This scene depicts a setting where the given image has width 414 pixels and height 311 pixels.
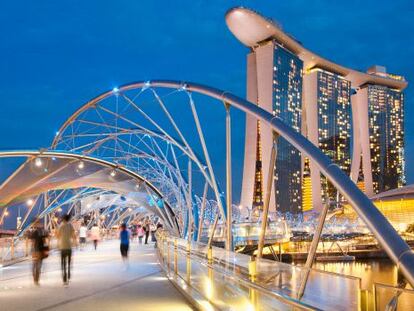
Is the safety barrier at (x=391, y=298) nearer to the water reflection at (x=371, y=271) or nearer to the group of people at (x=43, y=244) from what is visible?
the group of people at (x=43, y=244)

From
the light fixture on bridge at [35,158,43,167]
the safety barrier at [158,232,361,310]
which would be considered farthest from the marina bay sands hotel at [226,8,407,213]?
the safety barrier at [158,232,361,310]

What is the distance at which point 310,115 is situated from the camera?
485 feet

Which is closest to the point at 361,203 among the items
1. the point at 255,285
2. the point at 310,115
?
the point at 255,285

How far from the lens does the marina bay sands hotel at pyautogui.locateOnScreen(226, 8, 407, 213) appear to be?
12506 cm

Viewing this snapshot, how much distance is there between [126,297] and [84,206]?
235ft

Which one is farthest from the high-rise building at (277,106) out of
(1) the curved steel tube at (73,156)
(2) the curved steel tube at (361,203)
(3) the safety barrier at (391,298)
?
(3) the safety barrier at (391,298)

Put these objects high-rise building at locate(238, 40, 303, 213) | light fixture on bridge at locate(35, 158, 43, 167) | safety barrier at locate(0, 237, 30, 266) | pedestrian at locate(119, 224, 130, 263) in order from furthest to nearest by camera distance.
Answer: high-rise building at locate(238, 40, 303, 213) → light fixture on bridge at locate(35, 158, 43, 167) → safety barrier at locate(0, 237, 30, 266) → pedestrian at locate(119, 224, 130, 263)

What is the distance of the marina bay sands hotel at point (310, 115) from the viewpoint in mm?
125062

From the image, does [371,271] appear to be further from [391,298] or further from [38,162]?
[391,298]

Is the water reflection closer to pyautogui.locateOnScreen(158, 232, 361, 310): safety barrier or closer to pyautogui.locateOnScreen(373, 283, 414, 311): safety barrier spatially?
pyautogui.locateOnScreen(158, 232, 361, 310): safety barrier

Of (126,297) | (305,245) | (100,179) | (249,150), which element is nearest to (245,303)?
(126,297)

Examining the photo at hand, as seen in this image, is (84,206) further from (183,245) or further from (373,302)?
(373,302)

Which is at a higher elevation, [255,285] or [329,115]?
[329,115]

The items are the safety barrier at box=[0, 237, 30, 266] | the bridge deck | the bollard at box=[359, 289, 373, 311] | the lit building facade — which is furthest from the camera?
the lit building facade
